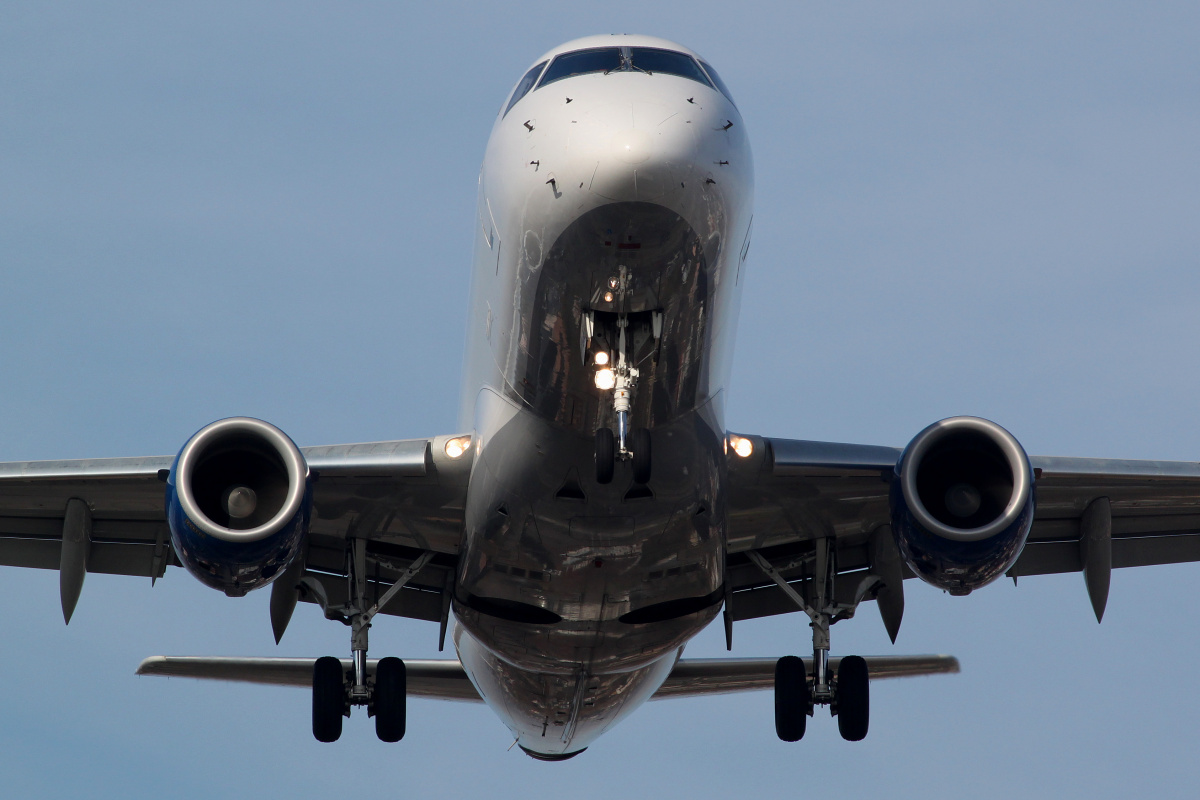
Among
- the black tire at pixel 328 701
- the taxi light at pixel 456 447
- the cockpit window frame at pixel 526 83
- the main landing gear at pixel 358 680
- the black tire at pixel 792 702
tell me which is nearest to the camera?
the cockpit window frame at pixel 526 83

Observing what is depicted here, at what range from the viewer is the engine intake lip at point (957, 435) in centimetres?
1397

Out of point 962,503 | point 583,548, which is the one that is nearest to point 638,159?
point 583,548

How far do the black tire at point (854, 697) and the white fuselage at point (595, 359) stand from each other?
1873mm

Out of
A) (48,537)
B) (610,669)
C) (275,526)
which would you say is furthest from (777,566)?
(48,537)

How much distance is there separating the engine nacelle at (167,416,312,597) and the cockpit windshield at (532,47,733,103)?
422 centimetres

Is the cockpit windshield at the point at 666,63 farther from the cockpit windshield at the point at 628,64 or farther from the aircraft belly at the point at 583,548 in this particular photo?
the aircraft belly at the point at 583,548

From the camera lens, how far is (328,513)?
16.2 metres

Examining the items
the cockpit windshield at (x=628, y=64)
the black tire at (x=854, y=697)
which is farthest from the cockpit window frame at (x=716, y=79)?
the black tire at (x=854, y=697)

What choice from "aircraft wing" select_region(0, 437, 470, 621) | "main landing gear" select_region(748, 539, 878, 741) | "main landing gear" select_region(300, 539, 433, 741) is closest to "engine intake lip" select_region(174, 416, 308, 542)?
"aircraft wing" select_region(0, 437, 470, 621)

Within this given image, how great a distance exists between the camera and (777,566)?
56.9 ft

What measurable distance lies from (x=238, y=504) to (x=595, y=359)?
3.84m

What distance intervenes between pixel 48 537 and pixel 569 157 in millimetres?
9035

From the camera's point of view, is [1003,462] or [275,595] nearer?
[1003,462]

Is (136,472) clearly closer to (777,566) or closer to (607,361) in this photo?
(607,361)
